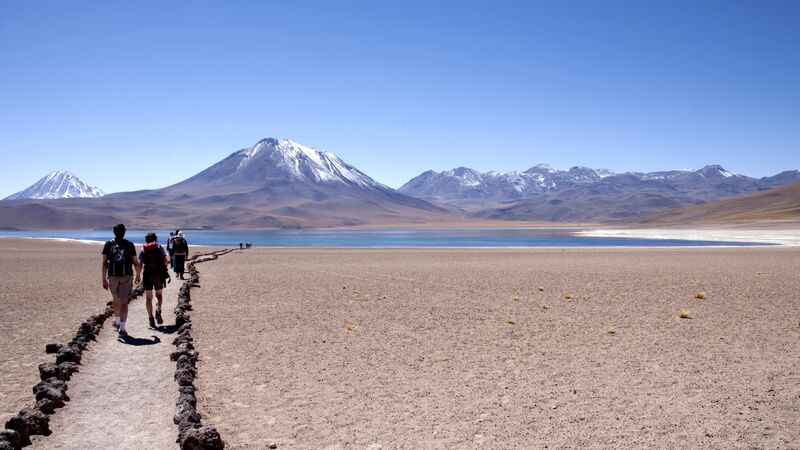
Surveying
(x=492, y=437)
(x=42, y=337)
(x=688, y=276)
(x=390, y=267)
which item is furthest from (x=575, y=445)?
(x=390, y=267)

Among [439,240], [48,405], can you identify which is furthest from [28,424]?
[439,240]

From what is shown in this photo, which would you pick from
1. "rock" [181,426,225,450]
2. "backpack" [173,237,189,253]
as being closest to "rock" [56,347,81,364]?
"rock" [181,426,225,450]

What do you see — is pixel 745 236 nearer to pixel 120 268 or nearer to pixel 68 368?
pixel 120 268

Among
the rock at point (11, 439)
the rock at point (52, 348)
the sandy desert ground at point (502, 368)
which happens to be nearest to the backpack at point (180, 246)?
the sandy desert ground at point (502, 368)

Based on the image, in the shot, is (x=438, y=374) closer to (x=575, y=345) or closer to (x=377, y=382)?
(x=377, y=382)

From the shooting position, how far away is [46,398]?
22.2ft

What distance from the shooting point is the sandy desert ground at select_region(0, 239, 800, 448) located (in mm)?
6371

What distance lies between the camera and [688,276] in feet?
72.0

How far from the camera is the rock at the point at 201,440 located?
18.2 ft

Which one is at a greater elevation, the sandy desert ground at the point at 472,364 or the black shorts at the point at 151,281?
the black shorts at the point at 151,281

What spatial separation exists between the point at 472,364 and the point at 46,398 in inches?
201

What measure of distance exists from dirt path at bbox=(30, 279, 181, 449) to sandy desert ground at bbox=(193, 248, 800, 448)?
1.69ft

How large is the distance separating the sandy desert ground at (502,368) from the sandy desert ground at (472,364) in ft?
0.10

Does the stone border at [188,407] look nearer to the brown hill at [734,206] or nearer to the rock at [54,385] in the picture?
the rock at [54,385]
